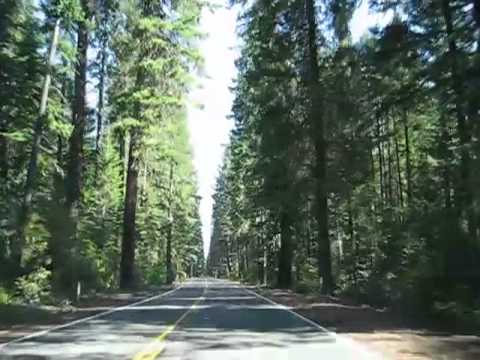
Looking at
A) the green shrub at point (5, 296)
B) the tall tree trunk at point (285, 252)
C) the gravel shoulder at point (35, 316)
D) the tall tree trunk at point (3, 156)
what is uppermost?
the tall tree trunk at point (3, 156)

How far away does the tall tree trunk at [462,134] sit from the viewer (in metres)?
17.4

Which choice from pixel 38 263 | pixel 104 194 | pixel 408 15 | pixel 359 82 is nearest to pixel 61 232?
pixel 38 263

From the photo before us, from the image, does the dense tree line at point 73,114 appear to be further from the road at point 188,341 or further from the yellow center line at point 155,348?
the yellow center line at point 155,348

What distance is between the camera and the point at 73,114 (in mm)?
31859

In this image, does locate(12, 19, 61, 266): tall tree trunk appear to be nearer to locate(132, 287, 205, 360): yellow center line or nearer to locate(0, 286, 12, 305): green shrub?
locate(0, 286, 12, 305): green shrub

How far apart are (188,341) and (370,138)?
20.2m

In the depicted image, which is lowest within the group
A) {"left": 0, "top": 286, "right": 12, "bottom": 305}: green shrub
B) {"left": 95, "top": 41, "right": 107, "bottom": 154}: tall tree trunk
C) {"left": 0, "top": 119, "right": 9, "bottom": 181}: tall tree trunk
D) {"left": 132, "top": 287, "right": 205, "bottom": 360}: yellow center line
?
{"left": 132, "top": 287, "right": 205, "bottom": 360}: yellow center line

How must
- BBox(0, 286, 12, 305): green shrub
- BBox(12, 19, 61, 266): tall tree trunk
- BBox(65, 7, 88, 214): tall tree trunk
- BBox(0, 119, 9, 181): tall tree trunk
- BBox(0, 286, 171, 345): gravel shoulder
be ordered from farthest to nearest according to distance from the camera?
BBox(0, 119, 9, 181): tall tree trunk, BBox(65, 7, 88, 214): tall tree trunk, BBox(12, 19, 61, 266): tall tree trunk, BBox(0, 286, 12, 305): green shrub, BBox(0, 286, 171, 345): gravel shoulder

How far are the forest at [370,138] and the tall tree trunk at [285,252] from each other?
0.10 meters

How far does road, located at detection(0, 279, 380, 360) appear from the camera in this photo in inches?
492

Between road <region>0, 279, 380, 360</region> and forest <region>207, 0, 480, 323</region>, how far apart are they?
177 inches

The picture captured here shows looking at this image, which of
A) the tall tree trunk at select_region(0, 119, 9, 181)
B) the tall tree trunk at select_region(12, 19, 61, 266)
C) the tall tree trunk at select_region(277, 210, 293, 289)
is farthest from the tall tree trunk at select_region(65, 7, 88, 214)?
the tall tree trunk at select_region(277, 210, 293, 289)

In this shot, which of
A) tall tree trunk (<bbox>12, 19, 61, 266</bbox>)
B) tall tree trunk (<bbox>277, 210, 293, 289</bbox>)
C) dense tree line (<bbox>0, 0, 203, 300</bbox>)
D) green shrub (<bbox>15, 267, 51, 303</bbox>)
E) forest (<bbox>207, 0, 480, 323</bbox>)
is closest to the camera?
forest (<bbox>207, 0, 480, 323</bbox>)

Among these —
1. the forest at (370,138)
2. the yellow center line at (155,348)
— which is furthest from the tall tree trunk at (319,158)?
the yellow center line at (155,348)
